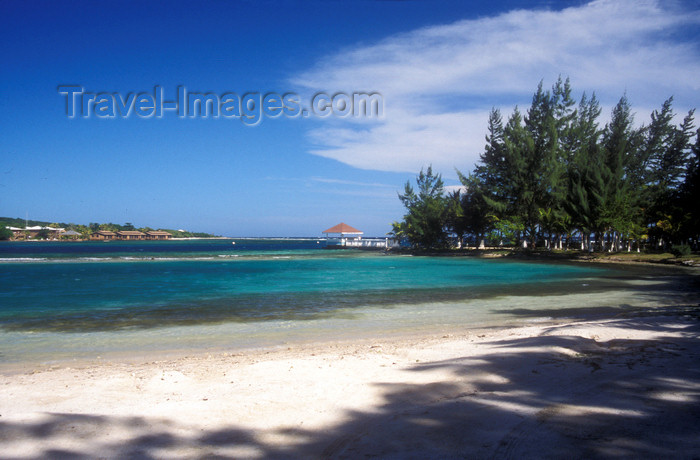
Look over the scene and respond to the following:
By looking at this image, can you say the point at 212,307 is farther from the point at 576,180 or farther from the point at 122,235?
the point at 122,235

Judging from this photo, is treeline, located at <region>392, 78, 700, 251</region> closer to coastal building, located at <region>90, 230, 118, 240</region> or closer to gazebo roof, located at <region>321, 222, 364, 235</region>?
gazebo roof, located at <region>321, 222, 364, 235</region>

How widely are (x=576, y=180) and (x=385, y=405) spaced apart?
39.5 meters

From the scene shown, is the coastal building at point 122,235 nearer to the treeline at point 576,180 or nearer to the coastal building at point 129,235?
the coastal building at point 129,235

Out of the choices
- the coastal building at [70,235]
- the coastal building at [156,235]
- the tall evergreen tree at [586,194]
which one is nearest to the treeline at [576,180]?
the tall evergreen tree at [586,194]

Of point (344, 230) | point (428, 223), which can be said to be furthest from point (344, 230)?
point (428, 223)

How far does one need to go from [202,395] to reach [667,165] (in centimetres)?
5373

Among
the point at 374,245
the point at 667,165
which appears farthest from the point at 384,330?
the point at 374,245

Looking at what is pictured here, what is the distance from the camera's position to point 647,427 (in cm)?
331

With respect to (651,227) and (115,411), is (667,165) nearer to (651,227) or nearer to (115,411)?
(651,227)

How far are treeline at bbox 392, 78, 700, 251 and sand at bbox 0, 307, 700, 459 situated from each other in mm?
32492

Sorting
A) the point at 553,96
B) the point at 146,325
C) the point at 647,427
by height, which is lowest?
the point at 146,325

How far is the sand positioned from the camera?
3.22m

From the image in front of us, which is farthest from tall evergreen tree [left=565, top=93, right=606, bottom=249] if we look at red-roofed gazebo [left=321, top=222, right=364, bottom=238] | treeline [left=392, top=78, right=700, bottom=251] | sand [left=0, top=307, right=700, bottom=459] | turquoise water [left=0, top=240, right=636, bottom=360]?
red-roofed gazebo [left=321, top=222, right=364, bottom=238]

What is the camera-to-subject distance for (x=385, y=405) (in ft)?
13.6
